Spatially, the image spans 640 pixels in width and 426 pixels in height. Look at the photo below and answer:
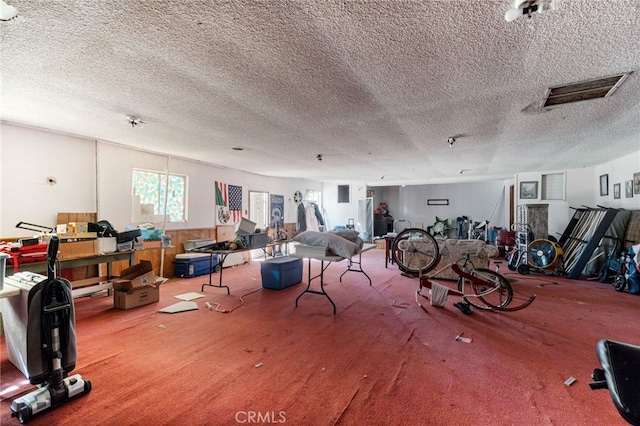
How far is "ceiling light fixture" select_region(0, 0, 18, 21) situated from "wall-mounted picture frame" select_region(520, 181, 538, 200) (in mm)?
9982

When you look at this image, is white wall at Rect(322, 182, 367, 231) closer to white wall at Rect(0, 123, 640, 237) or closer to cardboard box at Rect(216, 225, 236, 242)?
white wall at Rect(0, 123, 640, 237)

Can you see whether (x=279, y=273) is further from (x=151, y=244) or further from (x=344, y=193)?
(x=344, y=193)

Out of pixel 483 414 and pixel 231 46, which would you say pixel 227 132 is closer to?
pixel 231 46

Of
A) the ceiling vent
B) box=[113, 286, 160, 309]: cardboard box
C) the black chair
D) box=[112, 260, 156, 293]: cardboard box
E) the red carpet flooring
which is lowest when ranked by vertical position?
the red carpet flooring

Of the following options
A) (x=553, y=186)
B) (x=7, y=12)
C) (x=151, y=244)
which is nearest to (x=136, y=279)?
(x=151, y=244)

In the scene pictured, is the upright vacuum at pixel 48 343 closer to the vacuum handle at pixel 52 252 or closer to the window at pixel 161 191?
the vacuum handle at pixel 52 252

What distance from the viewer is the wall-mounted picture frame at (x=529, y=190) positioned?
7.97 m

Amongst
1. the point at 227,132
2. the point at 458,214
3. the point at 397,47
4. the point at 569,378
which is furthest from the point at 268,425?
the point at 458,214

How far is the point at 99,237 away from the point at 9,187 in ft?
3.96

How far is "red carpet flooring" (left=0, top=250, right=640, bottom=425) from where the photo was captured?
1.91 metres

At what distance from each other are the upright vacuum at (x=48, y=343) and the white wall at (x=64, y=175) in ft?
9.25

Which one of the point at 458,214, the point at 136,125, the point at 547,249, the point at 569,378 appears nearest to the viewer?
the point at 569,378

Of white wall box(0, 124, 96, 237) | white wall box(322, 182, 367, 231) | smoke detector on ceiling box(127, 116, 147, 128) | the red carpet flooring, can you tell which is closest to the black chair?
the red carpet flooring

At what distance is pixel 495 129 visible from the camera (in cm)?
389
